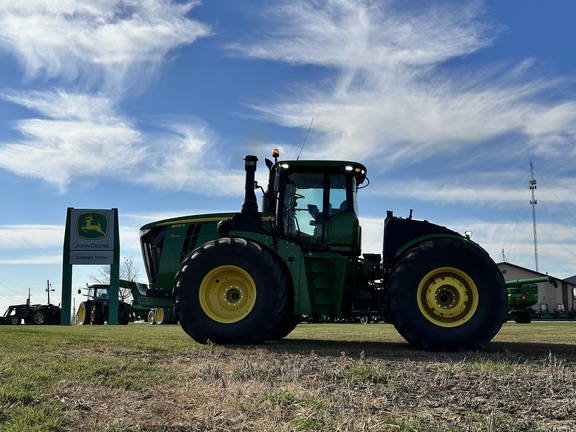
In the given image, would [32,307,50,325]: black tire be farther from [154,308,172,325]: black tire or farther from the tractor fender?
the tractor fender

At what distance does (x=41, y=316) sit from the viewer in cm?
3052

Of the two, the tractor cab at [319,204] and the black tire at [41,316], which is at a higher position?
the tractor cab at [319,204]

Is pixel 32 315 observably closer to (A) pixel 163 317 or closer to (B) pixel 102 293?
(B) pixel 102 293

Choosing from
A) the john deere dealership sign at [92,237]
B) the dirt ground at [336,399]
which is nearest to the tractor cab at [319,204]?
the dirt ground at [336,399]

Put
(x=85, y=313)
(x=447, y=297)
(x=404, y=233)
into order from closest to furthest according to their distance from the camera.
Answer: (x=447, y=297), (x=404, y=233), (x=85, y=313)

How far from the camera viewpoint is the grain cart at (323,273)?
7.67 meters

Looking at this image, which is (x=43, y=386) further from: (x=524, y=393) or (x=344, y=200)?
(x=344, y=200)

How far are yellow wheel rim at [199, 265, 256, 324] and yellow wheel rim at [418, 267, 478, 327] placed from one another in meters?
2.54

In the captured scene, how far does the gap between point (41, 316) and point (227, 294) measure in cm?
2604

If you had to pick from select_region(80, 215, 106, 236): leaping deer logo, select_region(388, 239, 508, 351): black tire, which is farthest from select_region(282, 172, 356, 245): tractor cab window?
select_region(80, 215, 106, 236): leaping deer logo

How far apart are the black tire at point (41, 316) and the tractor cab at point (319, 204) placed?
84.5 ft

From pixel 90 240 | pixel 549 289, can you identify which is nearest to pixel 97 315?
pixel 90 240

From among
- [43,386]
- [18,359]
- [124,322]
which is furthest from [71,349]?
[124,322]

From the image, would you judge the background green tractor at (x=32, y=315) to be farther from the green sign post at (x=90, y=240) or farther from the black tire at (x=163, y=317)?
the black tire at (x=163, y=317)
